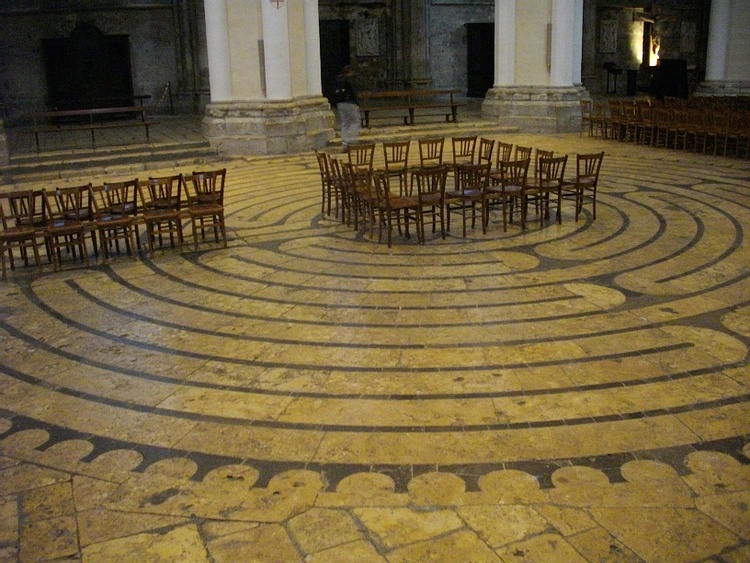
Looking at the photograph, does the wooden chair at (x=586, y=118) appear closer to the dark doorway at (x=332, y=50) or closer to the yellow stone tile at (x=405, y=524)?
the dark doorway at (x=332, y=50)

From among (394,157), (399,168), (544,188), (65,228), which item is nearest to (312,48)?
(394,157)

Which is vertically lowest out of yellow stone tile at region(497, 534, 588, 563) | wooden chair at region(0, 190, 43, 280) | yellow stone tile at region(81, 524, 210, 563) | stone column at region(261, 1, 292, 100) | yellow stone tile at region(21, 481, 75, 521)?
yellow stone tile at region(81, 524, 210, 563)

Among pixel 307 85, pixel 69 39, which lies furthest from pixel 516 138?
pixel 69 39

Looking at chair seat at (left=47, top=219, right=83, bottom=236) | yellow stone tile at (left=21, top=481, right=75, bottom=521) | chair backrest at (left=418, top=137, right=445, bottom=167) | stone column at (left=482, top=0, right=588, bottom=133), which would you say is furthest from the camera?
stone column at (left=482, top=0, right=588, bottom=133)

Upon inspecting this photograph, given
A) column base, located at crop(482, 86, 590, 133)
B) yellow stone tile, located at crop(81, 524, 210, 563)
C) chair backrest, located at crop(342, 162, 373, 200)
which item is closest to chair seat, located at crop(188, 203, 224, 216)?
chair backrest, located at crop(342, 162, 373, 200)

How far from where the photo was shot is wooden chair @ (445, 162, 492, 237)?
8.01m

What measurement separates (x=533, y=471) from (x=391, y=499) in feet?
2.30

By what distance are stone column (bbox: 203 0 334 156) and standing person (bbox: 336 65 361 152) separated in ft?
3.21

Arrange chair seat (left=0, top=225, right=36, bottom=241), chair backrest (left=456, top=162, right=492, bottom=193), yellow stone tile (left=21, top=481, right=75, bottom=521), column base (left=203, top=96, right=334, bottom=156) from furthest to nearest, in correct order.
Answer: column base (left=203, top=96, right=334, bottom=156), chair backrest (left=456, top=162, right=492, bottom=193), chair seat (left=0, top=225, right=36, bottom=241), yellow stone tile (left=21, top=481, right=75, bottom=521)

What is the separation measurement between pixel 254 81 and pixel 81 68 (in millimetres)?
7492

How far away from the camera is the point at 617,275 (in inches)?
260

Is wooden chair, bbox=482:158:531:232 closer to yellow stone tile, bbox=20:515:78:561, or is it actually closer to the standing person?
the standing person

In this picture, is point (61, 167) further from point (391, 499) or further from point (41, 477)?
point (391, 499)

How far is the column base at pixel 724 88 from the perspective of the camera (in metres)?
19.8
